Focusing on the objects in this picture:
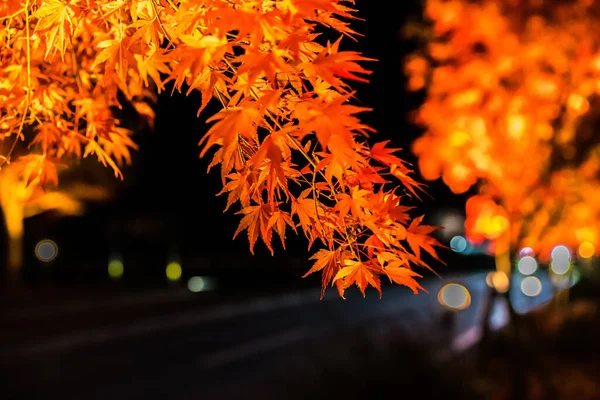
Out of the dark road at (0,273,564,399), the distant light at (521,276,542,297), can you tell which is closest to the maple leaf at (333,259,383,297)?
the dark road at (0,273,564,399)

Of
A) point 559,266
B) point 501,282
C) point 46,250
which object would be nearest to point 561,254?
point 559,266

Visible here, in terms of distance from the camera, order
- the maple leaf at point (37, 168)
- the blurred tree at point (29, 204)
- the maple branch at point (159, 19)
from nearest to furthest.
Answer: the maple branch at point (159, 19), the maple leaf at point (37, 168), the blurred tree at point (29, 204)

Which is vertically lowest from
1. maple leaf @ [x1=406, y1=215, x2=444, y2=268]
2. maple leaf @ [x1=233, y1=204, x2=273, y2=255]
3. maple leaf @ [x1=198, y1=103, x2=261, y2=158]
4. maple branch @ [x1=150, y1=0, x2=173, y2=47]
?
maple leaf @ [x1=406, y1=215, x2=444, y2=268]

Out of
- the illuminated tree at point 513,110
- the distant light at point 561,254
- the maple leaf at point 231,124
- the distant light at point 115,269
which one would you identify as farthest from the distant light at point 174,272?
the maple leaf at point 231,124

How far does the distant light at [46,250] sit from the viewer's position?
91.3ft

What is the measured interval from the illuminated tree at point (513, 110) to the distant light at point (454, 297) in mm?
4650

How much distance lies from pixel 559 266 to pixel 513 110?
376 inches

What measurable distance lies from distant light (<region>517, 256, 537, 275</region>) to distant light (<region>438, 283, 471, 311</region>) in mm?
10799

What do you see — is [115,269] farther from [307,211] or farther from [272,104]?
[272,104]

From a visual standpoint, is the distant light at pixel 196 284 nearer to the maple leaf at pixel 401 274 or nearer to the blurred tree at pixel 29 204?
the blurred tree at pixel 29 204

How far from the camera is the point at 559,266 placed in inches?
720

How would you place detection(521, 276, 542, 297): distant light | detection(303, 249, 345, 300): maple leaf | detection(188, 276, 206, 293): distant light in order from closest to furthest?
detection(303, 249, 345, 300): maple leaf < detection(521, 276, 542, 297): distant light < detection(188, 276, 206, 293): distant light

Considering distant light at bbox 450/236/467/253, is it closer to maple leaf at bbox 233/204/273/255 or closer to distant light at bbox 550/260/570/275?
distant light at bbox 550/260/570/275

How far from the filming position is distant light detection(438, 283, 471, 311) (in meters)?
15.5
